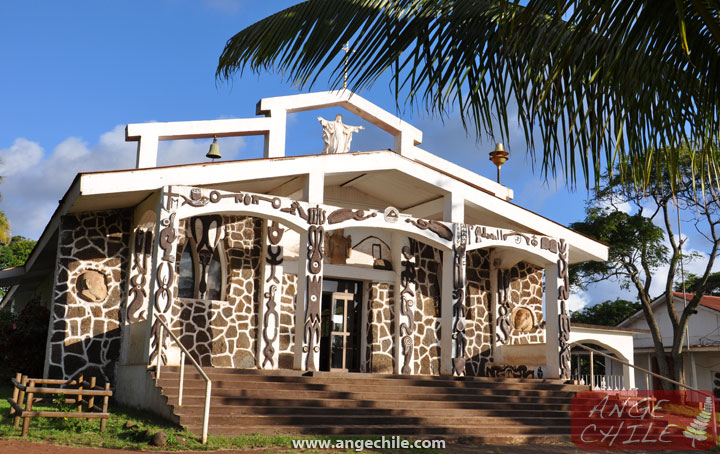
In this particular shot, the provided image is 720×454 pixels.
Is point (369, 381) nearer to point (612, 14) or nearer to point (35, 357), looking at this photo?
point (35, 357)

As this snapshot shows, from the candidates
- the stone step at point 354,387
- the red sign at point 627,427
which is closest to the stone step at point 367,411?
the red sign at point 627,427

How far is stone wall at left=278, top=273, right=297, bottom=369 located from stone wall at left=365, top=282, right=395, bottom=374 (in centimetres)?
182

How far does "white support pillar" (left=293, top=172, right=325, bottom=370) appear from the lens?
1248cm

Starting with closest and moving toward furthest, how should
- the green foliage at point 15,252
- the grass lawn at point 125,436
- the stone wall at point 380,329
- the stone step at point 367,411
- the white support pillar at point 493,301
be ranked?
1. the grass lawn at point 125,436
2. the stone step at point 367,411
3. the stone wall at point 380,329
4. the white support pillar at point 493,301
5. the green foliage at point 15,252

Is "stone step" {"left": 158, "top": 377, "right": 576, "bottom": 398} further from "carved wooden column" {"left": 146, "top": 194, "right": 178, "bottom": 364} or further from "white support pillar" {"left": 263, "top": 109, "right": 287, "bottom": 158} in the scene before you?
"white support pillar" {"left": 263, "top": 109, "right": 287, "bottom": 158}

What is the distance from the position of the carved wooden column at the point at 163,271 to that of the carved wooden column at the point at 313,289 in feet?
7.93

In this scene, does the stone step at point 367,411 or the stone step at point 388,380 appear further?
the stone step at point 388,380

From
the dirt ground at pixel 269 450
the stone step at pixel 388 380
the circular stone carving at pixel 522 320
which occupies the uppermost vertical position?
the circular stone carving at pixel 522 320

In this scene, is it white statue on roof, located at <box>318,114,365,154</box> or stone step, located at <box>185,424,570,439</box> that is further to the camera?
white statue on roof, located at <box>318,114,365,154</box>

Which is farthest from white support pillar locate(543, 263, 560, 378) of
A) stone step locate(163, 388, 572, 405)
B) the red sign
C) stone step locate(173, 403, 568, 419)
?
stone step locate(173, 403, 568, 419)

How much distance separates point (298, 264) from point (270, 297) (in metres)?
1.01

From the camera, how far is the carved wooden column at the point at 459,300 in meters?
13.8

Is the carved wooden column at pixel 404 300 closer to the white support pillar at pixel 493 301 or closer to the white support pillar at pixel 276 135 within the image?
the white support pillar at pixel 493 301

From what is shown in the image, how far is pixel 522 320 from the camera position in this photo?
17.5 metres
